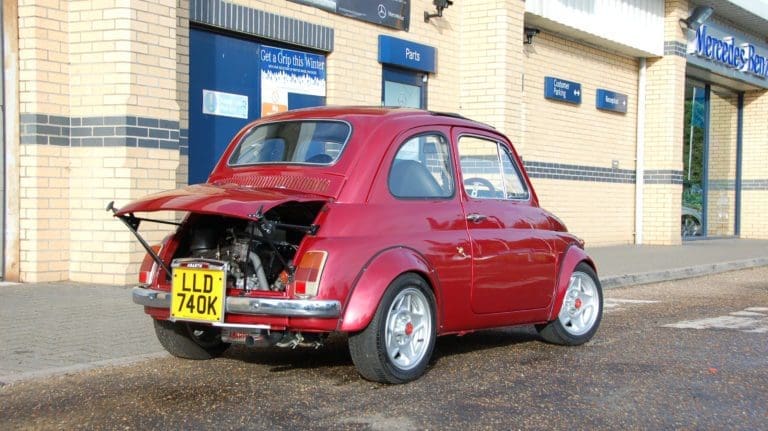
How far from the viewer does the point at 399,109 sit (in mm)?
6594

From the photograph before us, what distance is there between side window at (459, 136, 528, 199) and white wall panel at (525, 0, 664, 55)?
30.2 feet

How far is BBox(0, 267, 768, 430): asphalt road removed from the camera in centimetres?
482

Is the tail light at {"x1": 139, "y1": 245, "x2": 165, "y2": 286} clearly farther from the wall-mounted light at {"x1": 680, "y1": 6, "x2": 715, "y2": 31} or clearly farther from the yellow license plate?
the wall-mounted light at {"x1": 680, "y1": 6, "x2": 715, "y2": 31}

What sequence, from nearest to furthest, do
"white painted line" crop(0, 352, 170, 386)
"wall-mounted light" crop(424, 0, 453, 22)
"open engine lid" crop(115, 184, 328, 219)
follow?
1. "open engine lid" crop(115, 184, 328, 219)
2. "white painted line" crop(0, 352, 170, 386)
3. "wall-mounted light" crop(424, 0, 453, 22)

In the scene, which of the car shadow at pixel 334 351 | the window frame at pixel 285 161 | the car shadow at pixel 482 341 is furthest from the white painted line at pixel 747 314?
the window frame at pixel 285 161

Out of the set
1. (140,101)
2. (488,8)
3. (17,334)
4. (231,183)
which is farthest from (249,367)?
(488,8)

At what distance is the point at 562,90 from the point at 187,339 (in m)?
12.6

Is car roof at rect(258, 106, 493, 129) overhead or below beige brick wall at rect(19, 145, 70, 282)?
overhead

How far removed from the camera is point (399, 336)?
18.5 feet

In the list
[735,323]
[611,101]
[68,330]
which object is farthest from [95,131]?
[611,101]

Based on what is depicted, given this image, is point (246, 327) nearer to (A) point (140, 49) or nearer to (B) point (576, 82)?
(A) point (140, 49)

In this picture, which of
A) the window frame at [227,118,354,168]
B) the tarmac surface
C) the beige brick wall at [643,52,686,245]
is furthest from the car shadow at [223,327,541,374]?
the beige brick wall at [643,52,686,245]

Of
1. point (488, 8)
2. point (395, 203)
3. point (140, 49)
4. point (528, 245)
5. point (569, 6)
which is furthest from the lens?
point (569, 6)

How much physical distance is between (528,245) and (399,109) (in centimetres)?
138
